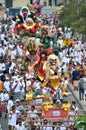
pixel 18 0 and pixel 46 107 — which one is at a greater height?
pixel 46 107

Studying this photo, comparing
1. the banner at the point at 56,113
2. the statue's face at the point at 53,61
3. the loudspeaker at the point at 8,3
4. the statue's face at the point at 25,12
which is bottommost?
the loudspeaker at the point at 8,3

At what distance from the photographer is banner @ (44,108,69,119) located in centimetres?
1891

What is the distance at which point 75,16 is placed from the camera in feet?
146

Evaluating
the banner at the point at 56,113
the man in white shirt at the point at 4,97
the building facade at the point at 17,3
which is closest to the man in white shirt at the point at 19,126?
the banner at the point at 56,113

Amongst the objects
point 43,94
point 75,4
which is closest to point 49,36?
point 43,94

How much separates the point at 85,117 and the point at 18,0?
64022mm

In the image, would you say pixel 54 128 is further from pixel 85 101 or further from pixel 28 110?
pixel 85 101

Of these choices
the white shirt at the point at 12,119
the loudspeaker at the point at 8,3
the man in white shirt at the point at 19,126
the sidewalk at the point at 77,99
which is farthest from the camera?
the loudspeaker at the point at 8,3

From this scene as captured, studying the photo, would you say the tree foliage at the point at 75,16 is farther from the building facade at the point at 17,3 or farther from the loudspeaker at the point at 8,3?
the loudspeaker at the point at 8,3

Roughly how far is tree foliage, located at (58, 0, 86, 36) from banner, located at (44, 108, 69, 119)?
17.9 m

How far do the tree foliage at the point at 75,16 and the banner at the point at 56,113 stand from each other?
17.9 metres

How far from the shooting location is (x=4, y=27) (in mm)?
47938

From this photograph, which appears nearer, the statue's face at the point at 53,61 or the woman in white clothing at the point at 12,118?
the woman in white clothing at the point at 12,118

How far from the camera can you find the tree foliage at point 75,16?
38666 mm
